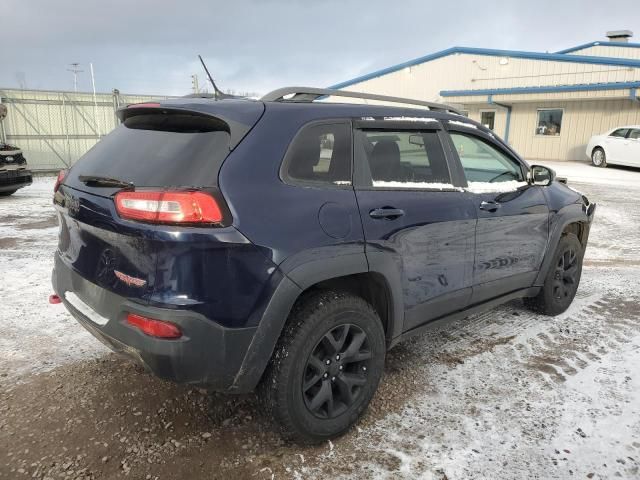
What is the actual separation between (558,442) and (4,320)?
4.21 meters

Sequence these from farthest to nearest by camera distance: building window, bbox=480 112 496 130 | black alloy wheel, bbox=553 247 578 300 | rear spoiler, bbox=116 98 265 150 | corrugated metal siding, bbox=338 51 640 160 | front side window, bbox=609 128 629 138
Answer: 1. building window, bbox=480 112 496 130
2. corrugated metal siding, bbox=338 51 640 160
3. front side window, bbox=609 128 629 138
4. black alloy wheel, bbox=553 247 578 300
5. rear spoiler, bbox=116 98 265 150

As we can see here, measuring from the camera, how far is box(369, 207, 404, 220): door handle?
2.70 meters

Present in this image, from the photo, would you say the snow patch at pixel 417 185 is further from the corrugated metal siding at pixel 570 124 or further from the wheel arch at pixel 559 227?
the corrugated metal siding at pixel 570 124

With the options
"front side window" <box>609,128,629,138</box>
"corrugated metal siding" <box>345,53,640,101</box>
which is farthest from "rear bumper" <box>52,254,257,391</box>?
"corrugated metal siding" <box>345,53,640,101</box>

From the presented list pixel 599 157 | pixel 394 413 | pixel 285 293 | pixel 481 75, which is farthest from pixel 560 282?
pixel 481 75

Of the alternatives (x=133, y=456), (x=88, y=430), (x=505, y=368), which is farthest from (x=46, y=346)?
(x=505, y=368)

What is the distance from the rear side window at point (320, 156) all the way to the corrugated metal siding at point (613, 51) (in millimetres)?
24507

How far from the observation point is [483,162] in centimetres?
385

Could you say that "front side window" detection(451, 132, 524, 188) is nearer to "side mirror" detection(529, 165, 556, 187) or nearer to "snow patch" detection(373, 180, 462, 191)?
"side mirror" detection(529, 165, 556, 187)

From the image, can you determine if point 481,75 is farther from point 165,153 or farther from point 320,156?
point 165,153

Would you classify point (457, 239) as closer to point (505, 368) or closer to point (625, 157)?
point (505, 368)

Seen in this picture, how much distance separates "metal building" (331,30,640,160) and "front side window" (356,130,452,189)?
19.0 metres

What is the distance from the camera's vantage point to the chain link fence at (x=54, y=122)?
15.0 metres

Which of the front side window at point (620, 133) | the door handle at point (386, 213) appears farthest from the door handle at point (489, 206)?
the front side window at point (620, 133)
